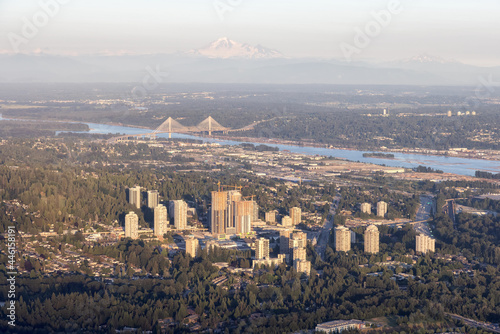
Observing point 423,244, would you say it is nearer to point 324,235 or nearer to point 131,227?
point 324,235

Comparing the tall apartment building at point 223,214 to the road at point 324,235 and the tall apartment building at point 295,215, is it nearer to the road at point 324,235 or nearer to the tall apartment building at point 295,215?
the road at point 324,235

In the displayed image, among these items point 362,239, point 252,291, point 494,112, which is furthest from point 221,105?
point 252,291

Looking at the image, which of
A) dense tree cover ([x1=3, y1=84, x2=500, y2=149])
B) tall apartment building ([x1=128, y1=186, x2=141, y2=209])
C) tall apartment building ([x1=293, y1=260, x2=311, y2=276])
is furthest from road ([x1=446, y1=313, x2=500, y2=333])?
dense tree cover ([x1=3, y1=84, x2=500, y2=149])

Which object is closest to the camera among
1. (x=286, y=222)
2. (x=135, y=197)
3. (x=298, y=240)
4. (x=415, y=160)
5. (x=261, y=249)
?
(x=261, y=249)

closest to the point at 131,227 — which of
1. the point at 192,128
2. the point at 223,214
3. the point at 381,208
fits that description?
the point at 223,214

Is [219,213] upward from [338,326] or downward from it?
upward

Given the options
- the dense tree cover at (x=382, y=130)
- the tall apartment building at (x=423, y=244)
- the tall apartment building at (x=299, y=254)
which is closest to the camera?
the tall apartment building at (x=299, y=254)

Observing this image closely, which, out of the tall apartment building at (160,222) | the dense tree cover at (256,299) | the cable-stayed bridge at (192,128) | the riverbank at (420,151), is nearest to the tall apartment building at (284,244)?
the dense tree cover at (256,299)
